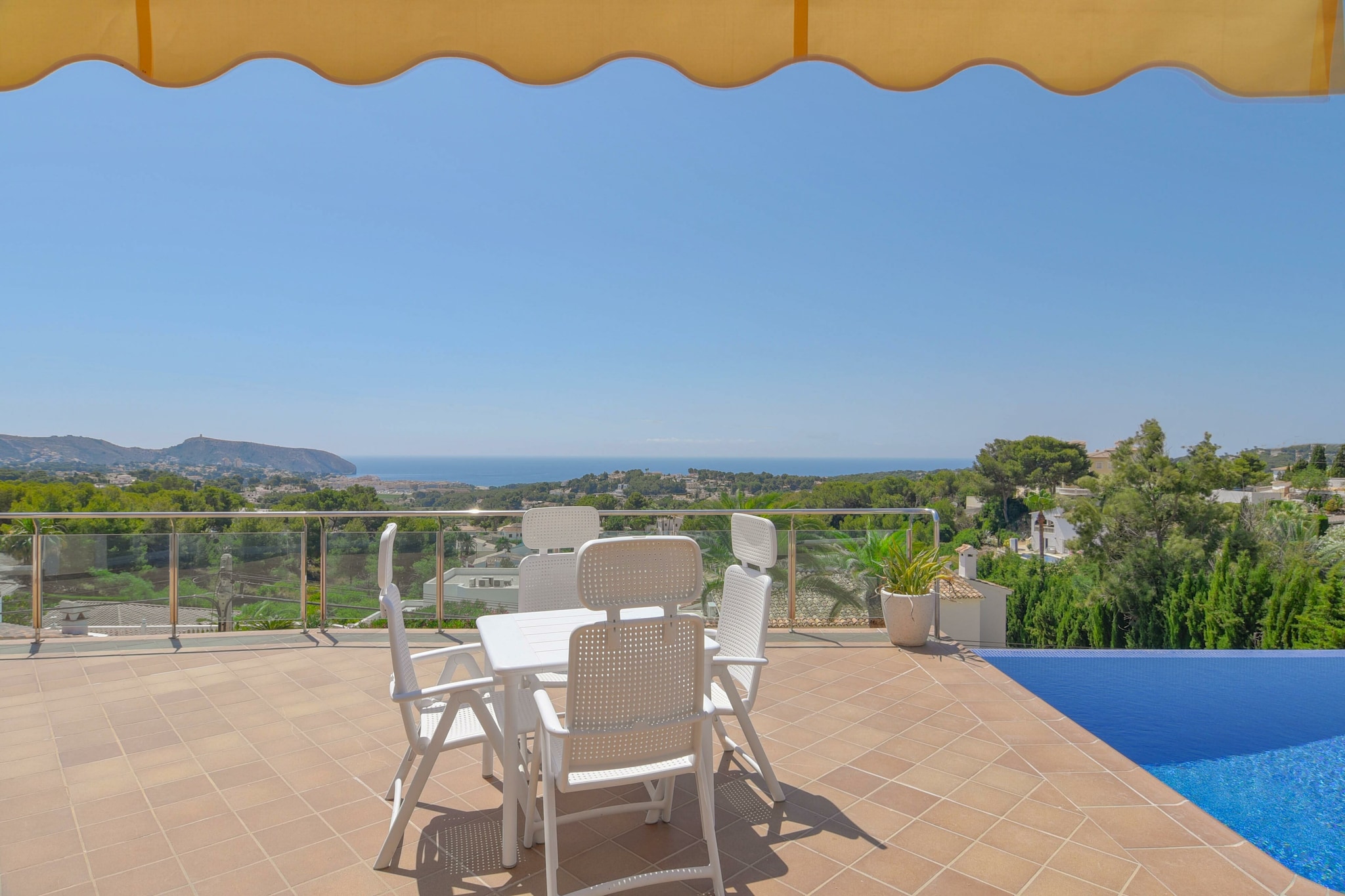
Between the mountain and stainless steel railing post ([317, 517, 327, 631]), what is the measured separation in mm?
14027

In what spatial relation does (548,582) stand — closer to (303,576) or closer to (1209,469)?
(303,576)

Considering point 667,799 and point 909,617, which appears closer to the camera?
point 667,799

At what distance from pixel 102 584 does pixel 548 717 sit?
5.23m

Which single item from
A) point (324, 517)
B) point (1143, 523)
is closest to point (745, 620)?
point (324, 517)

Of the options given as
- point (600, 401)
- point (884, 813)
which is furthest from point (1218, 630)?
point (600, 401)

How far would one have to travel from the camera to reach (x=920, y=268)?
122ft

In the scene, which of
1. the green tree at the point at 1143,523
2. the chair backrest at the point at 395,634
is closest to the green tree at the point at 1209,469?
the green tree at the point at 1143,523

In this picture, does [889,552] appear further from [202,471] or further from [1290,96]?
[202,471]

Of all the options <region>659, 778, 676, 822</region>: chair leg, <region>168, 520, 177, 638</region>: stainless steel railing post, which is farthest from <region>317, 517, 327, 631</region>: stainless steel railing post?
<region>659, 778, 676, 822</region>: chair leg

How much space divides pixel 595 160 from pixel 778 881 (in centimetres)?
2230

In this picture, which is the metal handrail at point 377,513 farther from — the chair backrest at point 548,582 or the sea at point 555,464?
the sea at point 555,464

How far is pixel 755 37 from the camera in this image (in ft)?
5.98

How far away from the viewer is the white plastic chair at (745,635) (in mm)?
2900

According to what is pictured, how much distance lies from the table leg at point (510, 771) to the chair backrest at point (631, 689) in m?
0.43
